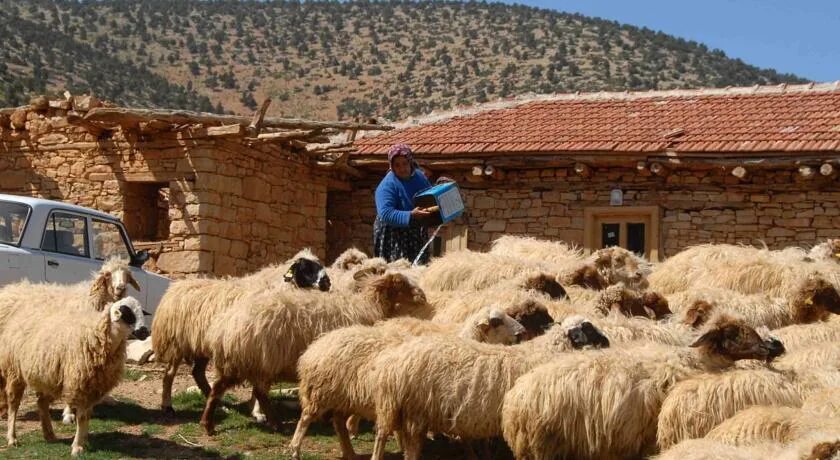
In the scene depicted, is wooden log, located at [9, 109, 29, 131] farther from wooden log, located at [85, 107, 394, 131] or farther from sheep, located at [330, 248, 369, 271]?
sheep, located at [330, 248, 369, 271]

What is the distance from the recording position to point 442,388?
24.9ft

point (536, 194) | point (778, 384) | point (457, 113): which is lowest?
point (778, 384)

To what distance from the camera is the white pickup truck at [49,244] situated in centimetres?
1173

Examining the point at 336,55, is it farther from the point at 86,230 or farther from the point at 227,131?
the point at 86,230

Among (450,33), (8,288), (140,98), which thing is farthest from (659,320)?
(450,33)

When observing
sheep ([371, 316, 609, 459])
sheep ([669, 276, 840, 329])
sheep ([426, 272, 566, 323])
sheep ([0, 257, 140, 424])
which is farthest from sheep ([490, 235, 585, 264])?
sheep ([371, 316, 609, 459])

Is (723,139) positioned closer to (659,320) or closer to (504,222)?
(504,222)

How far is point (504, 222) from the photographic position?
59.1 feet

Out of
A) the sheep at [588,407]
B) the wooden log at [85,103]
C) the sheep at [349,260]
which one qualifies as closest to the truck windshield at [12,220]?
the sheep at [349,260]

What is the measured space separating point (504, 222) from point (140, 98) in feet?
80.9

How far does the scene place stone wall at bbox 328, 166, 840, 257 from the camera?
1645cm

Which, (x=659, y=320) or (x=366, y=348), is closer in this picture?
(x=366, y=348)

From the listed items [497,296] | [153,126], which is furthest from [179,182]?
[497,296]

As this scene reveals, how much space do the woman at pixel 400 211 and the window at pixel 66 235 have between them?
3.21m
